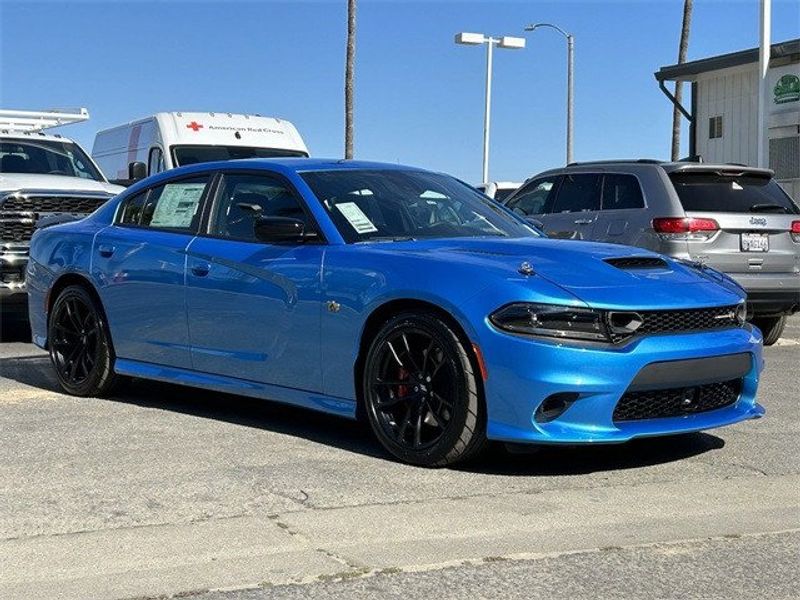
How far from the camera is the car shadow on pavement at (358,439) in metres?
5.84

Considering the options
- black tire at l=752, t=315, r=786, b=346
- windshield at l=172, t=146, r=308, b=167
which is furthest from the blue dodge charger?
windshield at l=172, t=146, r=308, b=167

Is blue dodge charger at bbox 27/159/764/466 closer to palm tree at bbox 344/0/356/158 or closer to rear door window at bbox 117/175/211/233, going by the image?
rear door window at bbox 117/175/211/233

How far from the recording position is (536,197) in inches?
487

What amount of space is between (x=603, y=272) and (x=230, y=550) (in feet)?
7.35

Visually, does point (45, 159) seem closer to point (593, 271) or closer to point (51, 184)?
point (51, 184)

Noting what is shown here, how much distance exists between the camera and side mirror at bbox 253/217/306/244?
624cm

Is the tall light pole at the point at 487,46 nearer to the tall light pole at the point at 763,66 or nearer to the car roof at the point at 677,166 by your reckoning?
the tall light pole at the point at 763,66

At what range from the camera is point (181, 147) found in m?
16.8

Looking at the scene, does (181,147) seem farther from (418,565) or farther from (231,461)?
(418,565)

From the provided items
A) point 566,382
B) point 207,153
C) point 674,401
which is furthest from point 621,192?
point 207,153

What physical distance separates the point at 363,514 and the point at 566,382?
3.51ft

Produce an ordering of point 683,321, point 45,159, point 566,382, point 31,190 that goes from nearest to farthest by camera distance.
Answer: point 566,382 < point 683,321 < point 31,190 < point 45,159

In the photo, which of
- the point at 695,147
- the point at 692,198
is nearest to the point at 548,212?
the point at 692,198

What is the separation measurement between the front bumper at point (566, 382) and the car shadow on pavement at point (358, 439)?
0.35 metres
